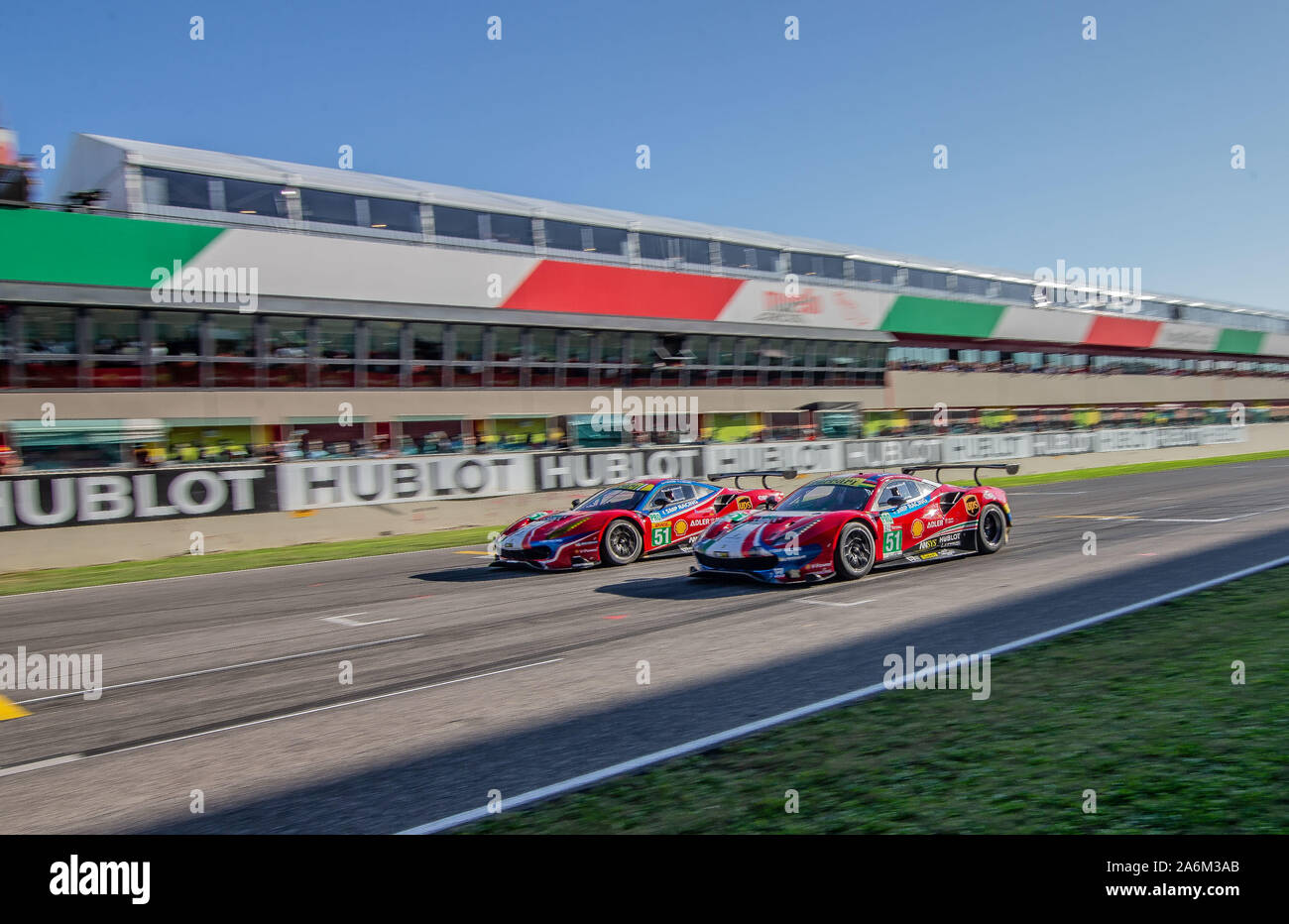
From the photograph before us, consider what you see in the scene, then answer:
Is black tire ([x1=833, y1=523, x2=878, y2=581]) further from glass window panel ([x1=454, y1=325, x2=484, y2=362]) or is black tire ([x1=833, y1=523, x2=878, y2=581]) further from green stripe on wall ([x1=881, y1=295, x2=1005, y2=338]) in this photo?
green stripe on wall ([x1=881, y1=295, x2=1005, y2=338])

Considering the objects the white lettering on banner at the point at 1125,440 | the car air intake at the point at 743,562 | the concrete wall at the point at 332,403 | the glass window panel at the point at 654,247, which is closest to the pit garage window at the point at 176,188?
the concrete wall at the point at 332,403

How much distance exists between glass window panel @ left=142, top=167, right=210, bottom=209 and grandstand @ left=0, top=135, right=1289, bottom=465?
46 mm

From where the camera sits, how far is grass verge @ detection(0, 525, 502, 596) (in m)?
14.7

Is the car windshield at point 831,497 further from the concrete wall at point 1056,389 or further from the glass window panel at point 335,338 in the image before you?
the concrete wall at point 1056,389

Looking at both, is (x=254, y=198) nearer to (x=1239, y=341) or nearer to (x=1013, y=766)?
(x=1013, y=766)

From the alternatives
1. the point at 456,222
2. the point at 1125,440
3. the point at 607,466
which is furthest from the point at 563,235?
the point at 1125,440

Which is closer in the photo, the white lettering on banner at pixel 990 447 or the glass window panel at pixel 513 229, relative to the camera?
the glass window panel at pixel 513 229

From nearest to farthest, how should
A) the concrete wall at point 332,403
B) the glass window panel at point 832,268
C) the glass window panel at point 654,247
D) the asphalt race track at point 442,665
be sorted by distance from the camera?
the asphalt race track at point 442,665 → the concrete wall at point 332,403 → the glass window panel at point 654,247 → the glass window panel at point 832,268

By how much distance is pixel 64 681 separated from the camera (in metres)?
7.66

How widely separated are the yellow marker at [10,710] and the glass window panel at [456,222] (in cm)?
2082

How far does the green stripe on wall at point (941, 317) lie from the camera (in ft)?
132

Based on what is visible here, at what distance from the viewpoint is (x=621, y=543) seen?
13320 millimetres
